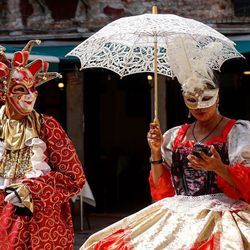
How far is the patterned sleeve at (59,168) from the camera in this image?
15.1 feet

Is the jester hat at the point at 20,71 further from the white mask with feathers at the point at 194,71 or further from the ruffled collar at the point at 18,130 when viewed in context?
the white mask with feathers at the point at 194,71

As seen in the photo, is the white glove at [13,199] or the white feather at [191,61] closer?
the white feather at [191,61]

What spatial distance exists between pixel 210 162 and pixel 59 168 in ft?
3.81

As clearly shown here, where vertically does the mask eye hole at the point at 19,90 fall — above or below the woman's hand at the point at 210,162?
above

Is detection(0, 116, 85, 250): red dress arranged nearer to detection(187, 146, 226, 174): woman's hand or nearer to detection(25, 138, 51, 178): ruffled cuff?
detection(25, 138, 51, 178): ruffled cuff

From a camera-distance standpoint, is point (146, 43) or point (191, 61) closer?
point (191, 61)

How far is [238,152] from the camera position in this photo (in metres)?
4.07

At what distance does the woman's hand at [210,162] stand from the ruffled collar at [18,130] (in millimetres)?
1166

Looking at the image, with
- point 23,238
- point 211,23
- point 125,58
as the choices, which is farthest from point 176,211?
point 211,23

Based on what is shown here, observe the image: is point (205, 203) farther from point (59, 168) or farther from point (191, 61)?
point (59, 168)

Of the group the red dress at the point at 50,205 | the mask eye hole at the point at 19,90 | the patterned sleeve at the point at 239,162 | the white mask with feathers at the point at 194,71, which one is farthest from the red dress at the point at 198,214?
the mask eye hole at the point at 19,90

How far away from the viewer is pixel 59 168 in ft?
15.5

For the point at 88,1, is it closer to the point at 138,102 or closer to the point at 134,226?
the point at 138,102

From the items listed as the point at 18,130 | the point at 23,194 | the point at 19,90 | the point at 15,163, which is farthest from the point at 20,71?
the point at 23,194
